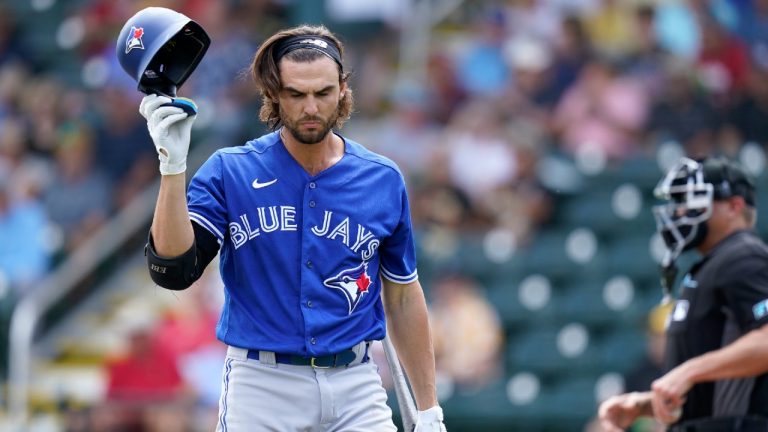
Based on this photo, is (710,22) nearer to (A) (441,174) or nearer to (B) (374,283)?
(A) (441,174)

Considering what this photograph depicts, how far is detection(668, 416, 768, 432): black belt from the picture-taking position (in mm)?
5414

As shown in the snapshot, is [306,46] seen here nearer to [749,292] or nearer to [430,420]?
[430,420]

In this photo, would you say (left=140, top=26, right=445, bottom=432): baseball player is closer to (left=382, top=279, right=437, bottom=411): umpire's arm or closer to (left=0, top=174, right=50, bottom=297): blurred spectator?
(left=382, top=279, right=437, bottom=411): umpire's arm

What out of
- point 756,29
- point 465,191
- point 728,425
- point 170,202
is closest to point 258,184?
point 170,202

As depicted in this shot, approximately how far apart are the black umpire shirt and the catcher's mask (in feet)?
0.40

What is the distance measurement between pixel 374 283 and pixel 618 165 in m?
6.07

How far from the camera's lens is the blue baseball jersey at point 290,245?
4605mm

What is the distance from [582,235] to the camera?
1044 centimetres

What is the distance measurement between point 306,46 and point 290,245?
64cm

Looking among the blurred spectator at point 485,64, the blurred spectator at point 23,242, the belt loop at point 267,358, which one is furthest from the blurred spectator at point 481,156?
the belt loop at point 267,358

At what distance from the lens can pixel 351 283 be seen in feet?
15.5

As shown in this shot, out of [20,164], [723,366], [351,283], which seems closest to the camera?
[351,283]

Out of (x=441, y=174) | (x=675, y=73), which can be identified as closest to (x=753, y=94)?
(x=675, y=73)

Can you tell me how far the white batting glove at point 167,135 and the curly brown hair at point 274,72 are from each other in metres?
0.45
